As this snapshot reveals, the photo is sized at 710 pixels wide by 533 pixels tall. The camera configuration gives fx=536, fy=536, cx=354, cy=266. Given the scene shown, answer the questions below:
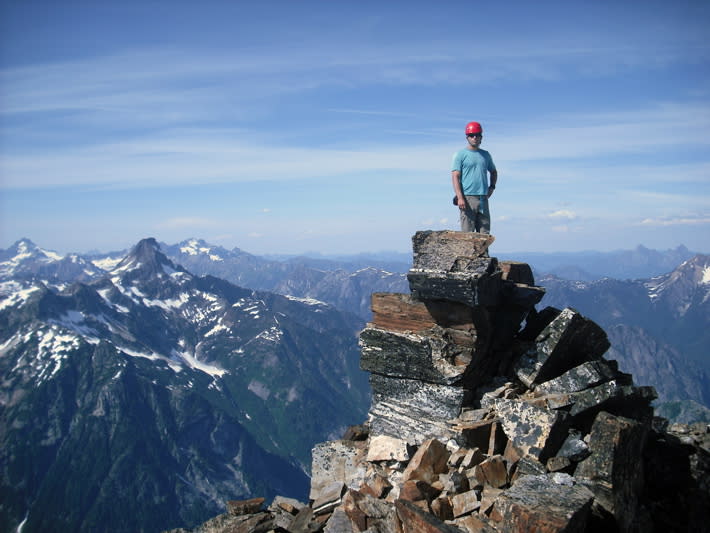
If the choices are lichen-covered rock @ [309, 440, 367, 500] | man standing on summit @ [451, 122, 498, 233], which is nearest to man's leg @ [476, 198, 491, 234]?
man standing on summit @ [451, 122, 498, 233]

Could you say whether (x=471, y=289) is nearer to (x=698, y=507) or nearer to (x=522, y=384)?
(x=522, y=384)

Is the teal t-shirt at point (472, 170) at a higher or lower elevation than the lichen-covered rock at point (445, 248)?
higher

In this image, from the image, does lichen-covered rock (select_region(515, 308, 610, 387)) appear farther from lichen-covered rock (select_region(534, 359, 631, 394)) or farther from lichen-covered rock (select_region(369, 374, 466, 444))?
lichen-covered rock (select_region(369, 374, 466, 444))

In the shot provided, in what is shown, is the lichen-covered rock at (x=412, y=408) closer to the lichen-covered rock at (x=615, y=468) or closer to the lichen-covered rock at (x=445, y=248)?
the lichen-covered rock at (x=445, y=248)

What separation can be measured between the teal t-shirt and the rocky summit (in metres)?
2.85

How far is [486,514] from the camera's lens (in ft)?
36.6

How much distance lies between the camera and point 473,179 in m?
18.2

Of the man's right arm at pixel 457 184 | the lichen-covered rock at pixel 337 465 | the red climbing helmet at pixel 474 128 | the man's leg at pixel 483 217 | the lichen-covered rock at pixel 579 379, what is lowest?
the lichen-covered rock at pixel 337 465

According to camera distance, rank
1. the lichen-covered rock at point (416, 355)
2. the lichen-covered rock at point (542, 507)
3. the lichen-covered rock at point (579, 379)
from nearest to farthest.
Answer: the lichen-covered rock at point (542, 507)
the lichen-covered rock at point (579, 379)
the lichen-covered rock at point (416, 355)

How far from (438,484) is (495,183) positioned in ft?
34.3

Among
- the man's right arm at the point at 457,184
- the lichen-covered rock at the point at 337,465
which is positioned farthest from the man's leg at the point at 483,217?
the lichen-covered rock at the point at 337,465

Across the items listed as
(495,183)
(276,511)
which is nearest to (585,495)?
(276,511)

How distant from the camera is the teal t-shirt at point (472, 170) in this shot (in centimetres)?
1809

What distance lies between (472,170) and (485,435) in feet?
28.8
